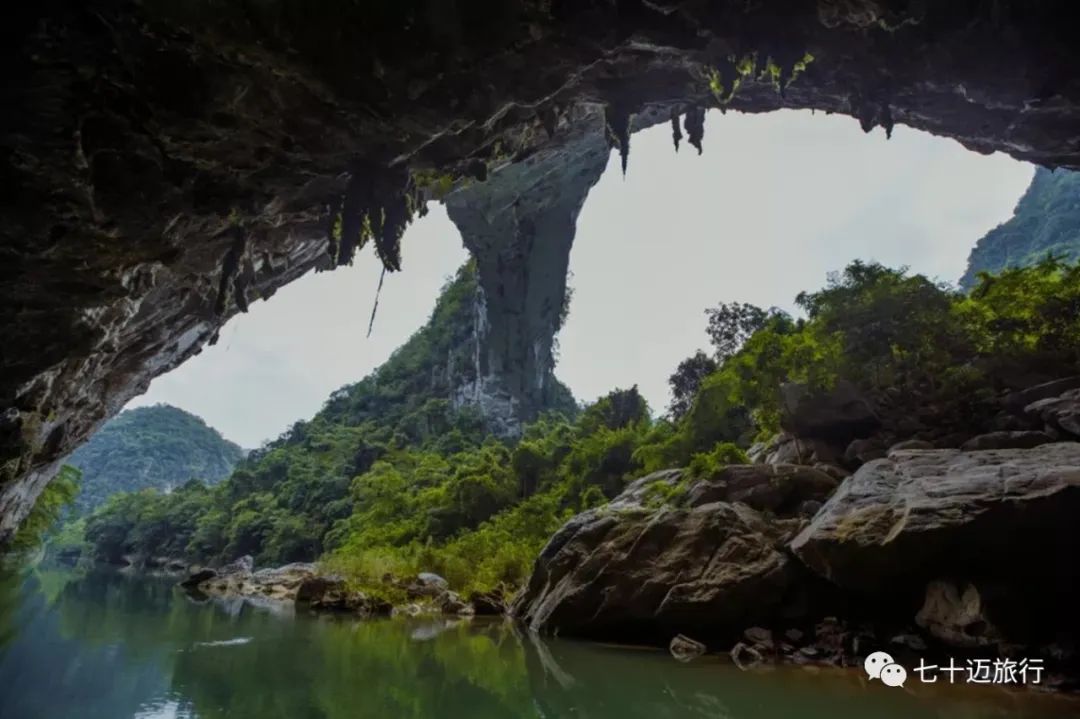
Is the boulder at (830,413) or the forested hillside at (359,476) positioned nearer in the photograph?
the boulder at (830,413)

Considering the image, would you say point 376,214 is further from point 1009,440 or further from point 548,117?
point 1009,440

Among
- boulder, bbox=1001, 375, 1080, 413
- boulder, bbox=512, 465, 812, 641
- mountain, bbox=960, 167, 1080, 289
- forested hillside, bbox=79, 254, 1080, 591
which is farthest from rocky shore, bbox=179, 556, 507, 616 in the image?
mountain, bbox=960, 167, 1080, 289

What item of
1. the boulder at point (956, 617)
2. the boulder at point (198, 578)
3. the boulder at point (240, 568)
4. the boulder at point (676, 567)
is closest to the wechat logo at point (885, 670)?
the boulder at point (956, 617)

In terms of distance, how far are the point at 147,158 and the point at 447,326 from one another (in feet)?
146

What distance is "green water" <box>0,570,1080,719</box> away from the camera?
5.64 meters

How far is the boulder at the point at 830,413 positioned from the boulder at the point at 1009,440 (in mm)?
2017

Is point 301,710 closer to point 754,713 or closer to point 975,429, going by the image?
point 754,713

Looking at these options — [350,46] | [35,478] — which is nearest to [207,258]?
[350,46]

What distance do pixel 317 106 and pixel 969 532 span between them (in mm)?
8578

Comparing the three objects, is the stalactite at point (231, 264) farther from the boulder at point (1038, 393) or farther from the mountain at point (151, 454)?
the mountain at point (151, 454)

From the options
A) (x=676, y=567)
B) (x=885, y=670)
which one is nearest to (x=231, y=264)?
(x=676, y=567)

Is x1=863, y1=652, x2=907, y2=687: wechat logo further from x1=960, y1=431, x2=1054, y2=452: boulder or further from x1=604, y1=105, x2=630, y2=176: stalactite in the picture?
x1=604, y1=105, x2=630, y2=176: stalactite

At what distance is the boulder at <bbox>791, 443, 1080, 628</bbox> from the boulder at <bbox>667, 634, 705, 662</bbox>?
1.91 meters

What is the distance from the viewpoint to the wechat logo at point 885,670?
6.82 m
